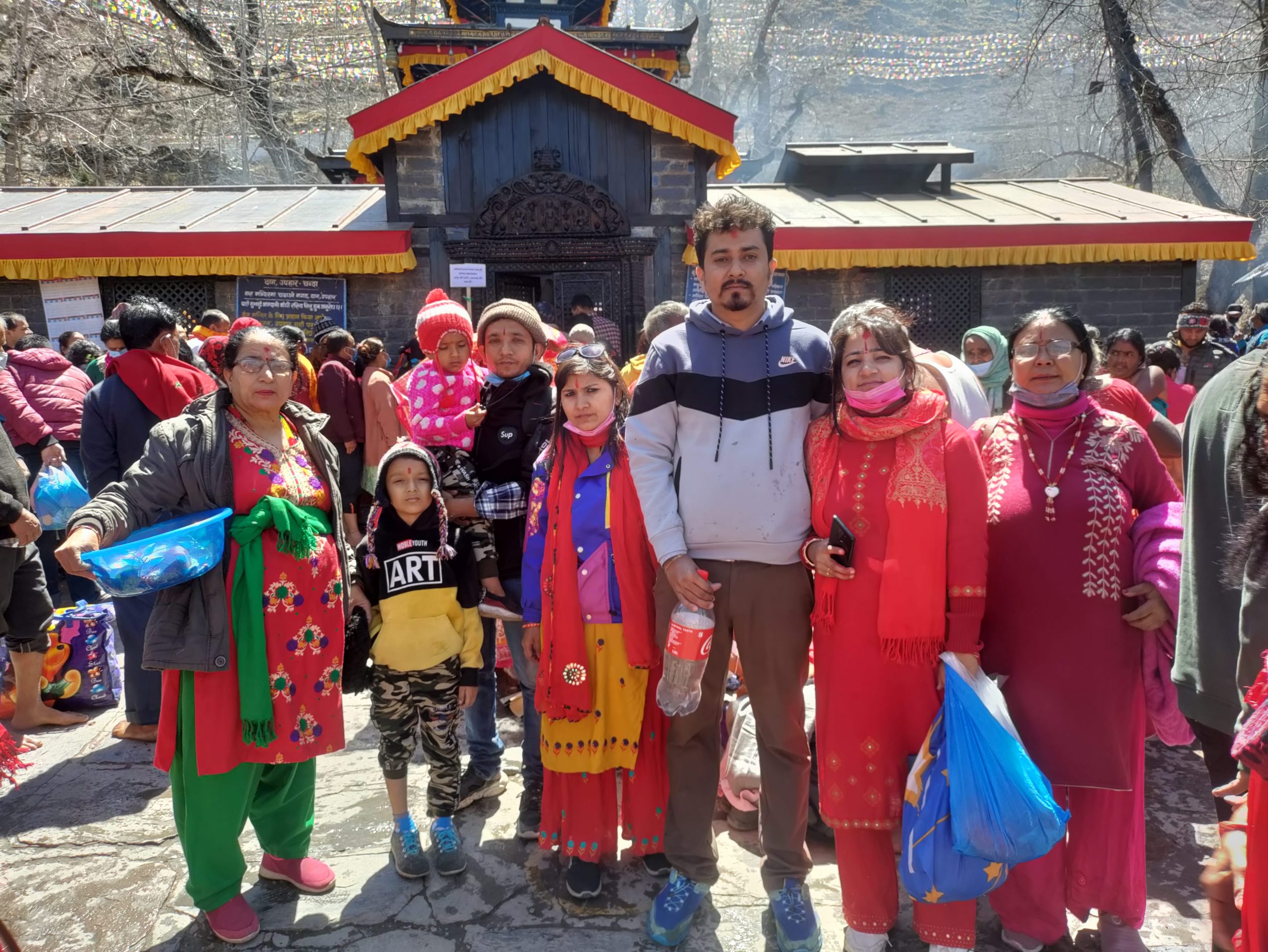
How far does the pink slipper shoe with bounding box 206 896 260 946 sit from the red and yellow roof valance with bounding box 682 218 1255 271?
752cm

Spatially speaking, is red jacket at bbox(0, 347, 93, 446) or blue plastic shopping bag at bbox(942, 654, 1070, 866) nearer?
blue plastic shopping bag at bbox(942, 654, 1070, 866)

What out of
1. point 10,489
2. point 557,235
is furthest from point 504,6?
point 10,489

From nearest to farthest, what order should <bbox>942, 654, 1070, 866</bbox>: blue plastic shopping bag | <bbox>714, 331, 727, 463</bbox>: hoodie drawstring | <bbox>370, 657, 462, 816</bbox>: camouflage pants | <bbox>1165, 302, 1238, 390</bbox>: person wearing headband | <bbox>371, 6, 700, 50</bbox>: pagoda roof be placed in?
<bbox>942, 654, 1070, 866</bbox>: blue plastic shopping bag < <bbox>714, 331, 727, 463</bbox>: hoodie drawstring < <bbox>370, 657, 462, 816</bbox>: camouflage pants < <bbox>1165, 302, 1238, 390</bbox>: person wearing headband < <bbox>371, 6, 700, 50</bbox>: pagoda roof

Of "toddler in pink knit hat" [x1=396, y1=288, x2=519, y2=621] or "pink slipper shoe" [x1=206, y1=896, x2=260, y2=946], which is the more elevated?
"toddler in pink knit hat" [x1=396, y1=288, x2=519, y2=621]

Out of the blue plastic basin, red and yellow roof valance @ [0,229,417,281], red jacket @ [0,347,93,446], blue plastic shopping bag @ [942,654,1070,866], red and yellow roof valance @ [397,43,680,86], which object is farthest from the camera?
red and yellow roof valance @ [397,43,680,86]

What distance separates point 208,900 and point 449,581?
1200 millimetres

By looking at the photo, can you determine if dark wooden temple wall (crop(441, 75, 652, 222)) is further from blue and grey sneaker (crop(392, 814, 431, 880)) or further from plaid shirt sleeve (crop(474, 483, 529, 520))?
blue and grey sneaker (crop(392, 814, 431, 880))

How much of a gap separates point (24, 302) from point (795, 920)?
31.1ft

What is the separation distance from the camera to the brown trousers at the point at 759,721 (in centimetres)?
243

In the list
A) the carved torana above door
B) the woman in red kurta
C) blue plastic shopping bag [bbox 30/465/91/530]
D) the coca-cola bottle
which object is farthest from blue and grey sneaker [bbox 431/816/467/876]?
the carved torana above door

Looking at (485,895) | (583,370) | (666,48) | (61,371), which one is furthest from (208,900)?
(666,48)

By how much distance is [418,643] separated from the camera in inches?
112

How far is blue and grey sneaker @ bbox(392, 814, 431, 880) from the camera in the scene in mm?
2850

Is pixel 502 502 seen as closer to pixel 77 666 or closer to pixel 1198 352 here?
pixel 77 666
